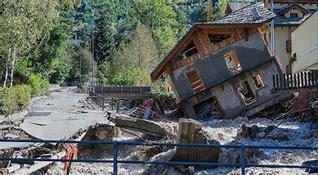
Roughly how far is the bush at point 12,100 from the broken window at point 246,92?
1395 cm

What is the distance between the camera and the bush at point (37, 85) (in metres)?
55.6

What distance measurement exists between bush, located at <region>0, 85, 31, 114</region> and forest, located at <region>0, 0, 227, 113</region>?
581 millimetres

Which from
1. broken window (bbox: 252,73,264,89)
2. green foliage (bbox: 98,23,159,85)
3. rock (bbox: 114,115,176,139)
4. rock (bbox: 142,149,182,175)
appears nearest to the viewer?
rock (bbox: 142,149,182,175)

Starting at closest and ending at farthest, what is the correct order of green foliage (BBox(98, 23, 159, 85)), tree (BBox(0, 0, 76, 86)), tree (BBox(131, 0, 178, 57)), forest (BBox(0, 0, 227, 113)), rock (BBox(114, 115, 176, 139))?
rock (BBox(114, 115, 176, 139)) → tree (BBox(0, 0, 76, 86)) → forest (BBox(0, 0, 227, 113)) → green foliage (BBox(98, 23, 159, 85)) → tree (BBox(131, 0, 178, 57))

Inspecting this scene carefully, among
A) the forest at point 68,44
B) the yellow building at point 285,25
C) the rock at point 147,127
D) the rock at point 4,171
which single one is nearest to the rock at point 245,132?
the rock at point 147,127

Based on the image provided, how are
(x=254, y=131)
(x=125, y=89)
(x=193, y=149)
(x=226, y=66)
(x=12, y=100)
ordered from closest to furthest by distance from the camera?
(x=193, y=149)
(x=254, y=131)
(x=12, y=100)
(x=226, y=66)
(x=125, y=89)

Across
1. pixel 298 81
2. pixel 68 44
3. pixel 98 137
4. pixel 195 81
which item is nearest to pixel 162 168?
pixel 98 137

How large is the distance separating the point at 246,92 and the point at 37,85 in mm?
26543

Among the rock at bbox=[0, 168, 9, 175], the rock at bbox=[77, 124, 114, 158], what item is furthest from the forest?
the rock at bbox=[0, 168, 9, 175]

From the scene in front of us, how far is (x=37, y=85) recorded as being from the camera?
57062 millimetres

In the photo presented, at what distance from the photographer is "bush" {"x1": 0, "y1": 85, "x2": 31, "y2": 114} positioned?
31.6 m

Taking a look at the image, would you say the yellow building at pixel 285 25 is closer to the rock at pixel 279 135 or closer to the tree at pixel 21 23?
the tree at pixel 21 23

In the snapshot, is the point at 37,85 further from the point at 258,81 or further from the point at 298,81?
the point at 298,81

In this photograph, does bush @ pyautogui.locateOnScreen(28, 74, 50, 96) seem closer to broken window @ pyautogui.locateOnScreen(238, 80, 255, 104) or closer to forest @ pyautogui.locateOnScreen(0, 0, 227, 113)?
forest @ pyautogui.locateOnScreen(0, 0, 227, 113)
